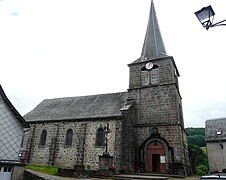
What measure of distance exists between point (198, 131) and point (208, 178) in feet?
250

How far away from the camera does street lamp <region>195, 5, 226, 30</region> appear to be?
589cm

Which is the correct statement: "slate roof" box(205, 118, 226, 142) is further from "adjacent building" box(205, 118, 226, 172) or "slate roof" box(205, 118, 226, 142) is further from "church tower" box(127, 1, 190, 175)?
"church tower" box(127, 1, 190, 175)

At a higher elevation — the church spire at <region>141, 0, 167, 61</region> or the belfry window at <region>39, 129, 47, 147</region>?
the church spire at <region>141, 0, 167, 61</region>

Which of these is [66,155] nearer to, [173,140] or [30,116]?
[30,116]

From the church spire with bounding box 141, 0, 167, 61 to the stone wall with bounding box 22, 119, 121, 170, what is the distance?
10.2 m

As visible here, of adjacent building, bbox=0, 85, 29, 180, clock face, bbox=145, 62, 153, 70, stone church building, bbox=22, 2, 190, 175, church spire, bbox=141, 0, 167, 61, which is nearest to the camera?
adjacent building, bbox=0, 85, 29, 180

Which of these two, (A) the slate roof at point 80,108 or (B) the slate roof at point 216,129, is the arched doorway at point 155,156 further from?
(B) the slate roof at point 216,129

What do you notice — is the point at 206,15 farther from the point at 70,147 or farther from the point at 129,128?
the point at 70,147

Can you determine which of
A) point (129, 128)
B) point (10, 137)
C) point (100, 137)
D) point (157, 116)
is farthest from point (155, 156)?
point (10, 137)

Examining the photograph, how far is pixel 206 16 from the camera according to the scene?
19.6 ft

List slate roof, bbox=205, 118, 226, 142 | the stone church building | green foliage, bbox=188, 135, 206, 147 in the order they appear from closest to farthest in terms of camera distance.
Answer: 1. the stone church building
2. slate roof, bbox=205, 118, 226, 142
3. green foliage, bbox=188, 135, 206, 147

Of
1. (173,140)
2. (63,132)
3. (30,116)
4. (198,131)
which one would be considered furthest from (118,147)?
(198,131)

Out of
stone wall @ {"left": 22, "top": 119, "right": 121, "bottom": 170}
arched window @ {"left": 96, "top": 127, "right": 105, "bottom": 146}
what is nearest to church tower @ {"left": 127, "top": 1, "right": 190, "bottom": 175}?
stone wall @ {"left": 22, "top": 119, "right": 121, "bottom": 170}

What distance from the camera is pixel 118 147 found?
19609 millimetres
